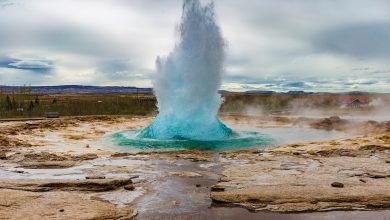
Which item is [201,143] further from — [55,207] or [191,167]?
[55,207]

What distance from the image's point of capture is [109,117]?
30.1 meters

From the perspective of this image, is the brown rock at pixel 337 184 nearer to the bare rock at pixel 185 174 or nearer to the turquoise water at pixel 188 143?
the bare rock at pixel 185 174

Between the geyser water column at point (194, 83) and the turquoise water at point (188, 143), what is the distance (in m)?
0.83

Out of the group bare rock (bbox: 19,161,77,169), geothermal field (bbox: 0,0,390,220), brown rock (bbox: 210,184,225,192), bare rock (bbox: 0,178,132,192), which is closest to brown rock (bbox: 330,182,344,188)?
geothermal field (bbox: 0,0,390,220)

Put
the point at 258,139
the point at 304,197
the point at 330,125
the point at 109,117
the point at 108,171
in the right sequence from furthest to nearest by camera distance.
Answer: the point at 109,117
the point at 330,125
the point at 258,139
the point at 108,171
the point at 304,197

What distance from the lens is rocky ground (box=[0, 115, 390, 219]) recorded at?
24.2 ft

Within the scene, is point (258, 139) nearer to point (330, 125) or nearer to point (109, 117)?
point (330, 125)

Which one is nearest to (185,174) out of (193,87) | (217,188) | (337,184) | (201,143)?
(217,188)

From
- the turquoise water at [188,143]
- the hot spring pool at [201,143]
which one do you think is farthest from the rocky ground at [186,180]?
the turquoise water at [188,143]

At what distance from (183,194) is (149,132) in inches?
452

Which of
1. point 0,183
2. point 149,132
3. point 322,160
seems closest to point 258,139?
point 149,132

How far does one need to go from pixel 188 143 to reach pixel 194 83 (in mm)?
3405

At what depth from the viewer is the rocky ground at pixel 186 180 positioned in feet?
24.2

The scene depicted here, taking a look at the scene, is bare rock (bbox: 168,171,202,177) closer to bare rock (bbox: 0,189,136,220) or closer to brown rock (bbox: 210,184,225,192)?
brown rock (bbox: 210,184,225,192)
